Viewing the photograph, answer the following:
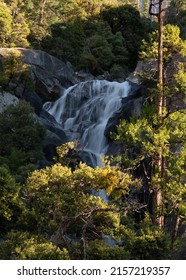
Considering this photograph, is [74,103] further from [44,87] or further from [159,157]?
[159,157]

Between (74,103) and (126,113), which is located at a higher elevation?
(126,113)

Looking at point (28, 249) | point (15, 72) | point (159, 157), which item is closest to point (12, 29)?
point (15, 72)

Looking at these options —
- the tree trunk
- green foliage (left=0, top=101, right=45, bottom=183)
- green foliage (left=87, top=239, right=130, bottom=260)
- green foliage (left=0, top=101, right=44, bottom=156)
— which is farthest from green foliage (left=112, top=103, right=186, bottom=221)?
green foliage (left=0, top=101, right=44, bottom=156)

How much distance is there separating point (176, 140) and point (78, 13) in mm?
49411

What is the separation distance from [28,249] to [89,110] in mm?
26558

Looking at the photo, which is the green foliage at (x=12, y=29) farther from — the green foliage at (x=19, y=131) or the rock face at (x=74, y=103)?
the green foliage at (x=19, y=131)

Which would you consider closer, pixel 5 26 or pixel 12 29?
pixel 5 26

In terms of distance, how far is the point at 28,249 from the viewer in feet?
30.2

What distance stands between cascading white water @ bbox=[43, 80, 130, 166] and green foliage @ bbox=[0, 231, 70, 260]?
16353 mm

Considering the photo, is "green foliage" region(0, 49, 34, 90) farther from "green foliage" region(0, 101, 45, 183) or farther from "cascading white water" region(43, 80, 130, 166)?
"green foliage" region(0, 101, 45, 183)

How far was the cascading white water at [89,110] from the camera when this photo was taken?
29.8 m

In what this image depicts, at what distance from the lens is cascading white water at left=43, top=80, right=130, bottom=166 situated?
29812 mm
